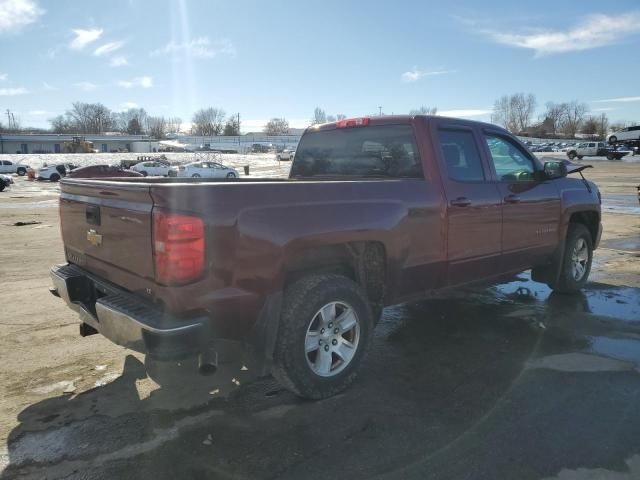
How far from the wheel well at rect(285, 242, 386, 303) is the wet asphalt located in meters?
0.74

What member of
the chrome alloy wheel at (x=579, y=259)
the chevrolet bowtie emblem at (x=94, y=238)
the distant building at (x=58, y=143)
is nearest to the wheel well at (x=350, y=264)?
the chevrolet bowtie emblem at (x=94, y=238)

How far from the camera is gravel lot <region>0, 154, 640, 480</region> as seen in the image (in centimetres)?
278

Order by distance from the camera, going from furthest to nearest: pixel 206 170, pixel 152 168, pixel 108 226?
pixel 152 168 → pixel 206 170 → pixel 108 226

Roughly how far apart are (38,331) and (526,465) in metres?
4.44

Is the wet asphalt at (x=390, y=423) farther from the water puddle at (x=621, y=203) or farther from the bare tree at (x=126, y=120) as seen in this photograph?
the bare tree at (x=126, y=120)

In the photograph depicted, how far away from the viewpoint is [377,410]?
11.1 ft

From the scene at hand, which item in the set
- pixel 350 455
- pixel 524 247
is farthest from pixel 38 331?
pixel 524 247

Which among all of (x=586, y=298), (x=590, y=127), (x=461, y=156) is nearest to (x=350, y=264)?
(x=461, y=156)

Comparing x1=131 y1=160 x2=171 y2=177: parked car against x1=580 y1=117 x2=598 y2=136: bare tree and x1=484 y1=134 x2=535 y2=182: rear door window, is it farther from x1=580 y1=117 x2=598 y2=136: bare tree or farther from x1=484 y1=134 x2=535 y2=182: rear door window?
x1=580 y1=117 x2=598 y2=136: bare tree

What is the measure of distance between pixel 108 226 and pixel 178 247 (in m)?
0.84

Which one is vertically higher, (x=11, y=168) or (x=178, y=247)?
(x=178, y=247)

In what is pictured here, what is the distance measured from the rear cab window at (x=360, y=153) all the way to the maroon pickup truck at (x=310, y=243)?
13 millimetres

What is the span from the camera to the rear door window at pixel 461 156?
4.38m

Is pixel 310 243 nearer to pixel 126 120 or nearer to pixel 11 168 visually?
pixel 11 168
